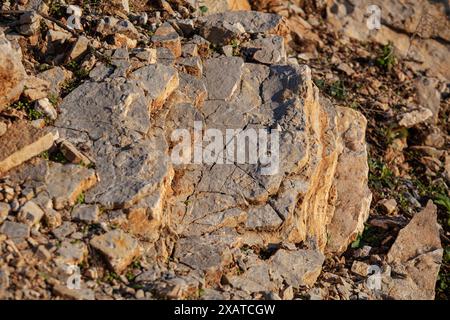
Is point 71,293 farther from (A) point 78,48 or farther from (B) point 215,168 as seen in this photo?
(A) point 78,48

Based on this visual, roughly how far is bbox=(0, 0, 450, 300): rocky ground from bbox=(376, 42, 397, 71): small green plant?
3.92ft

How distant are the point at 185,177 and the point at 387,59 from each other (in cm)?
466

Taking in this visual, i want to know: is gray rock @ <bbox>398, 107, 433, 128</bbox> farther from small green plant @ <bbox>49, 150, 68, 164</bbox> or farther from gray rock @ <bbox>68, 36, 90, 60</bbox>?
small green plant @ <bbox>49, 150, 68, 164</bbox>

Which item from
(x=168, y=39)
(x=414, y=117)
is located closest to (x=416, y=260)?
(x=414, y=117)

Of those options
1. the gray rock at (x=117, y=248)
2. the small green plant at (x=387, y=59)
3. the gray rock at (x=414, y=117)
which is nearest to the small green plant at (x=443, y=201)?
the gray rock at (x=414, y=117)

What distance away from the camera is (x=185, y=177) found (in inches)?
262

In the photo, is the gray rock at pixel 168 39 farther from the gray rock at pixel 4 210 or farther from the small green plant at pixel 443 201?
the small green plant at pixel 443 201

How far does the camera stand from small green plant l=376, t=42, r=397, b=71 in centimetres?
1010

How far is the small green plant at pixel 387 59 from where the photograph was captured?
10102 mm

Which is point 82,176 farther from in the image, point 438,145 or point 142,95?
point 438,145

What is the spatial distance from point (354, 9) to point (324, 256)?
4886mm

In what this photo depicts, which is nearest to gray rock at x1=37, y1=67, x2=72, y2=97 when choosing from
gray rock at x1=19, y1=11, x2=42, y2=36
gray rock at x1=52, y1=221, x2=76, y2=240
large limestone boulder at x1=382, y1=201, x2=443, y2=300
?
gray rock at x1=19, y1=11, x2=42, y2=36

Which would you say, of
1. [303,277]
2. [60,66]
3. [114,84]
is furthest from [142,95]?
[303,277]
